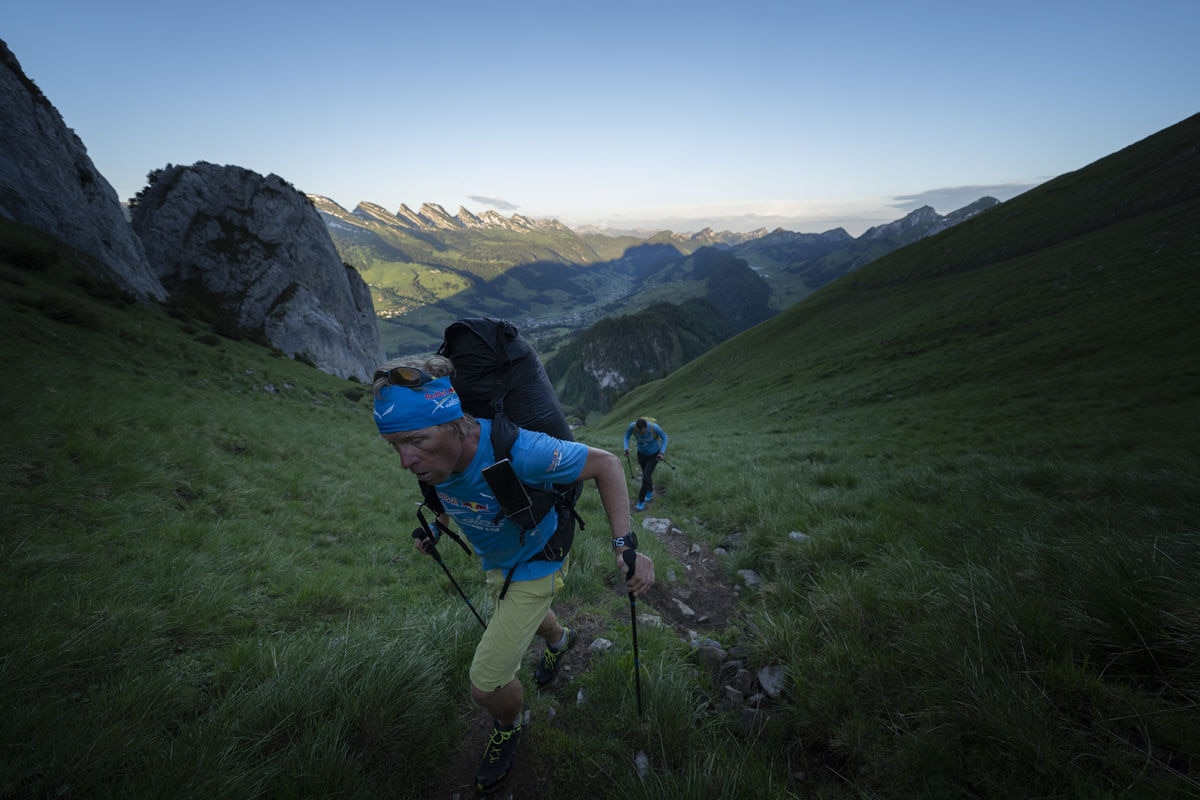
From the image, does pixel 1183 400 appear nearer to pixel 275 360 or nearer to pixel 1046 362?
pixel 1046 362

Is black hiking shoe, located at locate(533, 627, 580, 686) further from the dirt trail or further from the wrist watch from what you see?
the wrist watch

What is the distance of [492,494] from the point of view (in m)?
3.49

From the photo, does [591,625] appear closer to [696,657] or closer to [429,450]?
[696,657]

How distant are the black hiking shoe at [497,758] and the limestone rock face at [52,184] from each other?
4030 centimetres

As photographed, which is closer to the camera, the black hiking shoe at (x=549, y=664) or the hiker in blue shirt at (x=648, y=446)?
the black hiking shoe at (x=549, y=664)

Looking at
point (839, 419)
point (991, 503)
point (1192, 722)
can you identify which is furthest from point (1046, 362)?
point (1192, 722)

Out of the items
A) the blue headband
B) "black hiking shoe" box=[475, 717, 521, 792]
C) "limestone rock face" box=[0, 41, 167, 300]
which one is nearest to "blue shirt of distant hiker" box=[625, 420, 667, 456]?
"black hiking shoe" box=[475, 717, 521, 792]

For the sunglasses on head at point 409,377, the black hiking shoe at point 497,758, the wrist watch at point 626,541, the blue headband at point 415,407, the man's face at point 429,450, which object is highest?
the sunglasses on head at point 409,377

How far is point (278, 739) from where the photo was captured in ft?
9.47

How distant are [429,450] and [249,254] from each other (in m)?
61.1

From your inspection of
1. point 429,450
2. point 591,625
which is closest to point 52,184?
point 429,450

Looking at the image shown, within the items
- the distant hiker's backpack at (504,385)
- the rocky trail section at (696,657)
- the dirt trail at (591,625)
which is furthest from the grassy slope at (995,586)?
the distant hiker's backpack at (504,385)

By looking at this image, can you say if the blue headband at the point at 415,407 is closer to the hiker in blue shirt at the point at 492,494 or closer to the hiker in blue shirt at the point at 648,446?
the hiker in blue shirt at the point at 492,494

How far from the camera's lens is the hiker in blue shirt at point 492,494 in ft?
10.6
